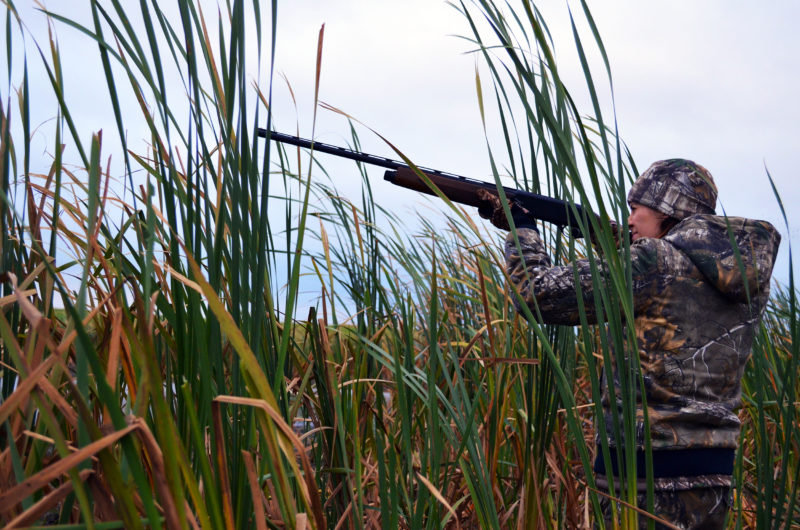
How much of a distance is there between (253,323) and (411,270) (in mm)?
1061

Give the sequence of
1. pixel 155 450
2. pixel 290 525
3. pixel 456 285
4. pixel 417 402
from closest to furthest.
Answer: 1. pixel 155 450
2. pixel 290 525
3. pixel 417 402
4. pixel 456 285

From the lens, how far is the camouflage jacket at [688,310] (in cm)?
218

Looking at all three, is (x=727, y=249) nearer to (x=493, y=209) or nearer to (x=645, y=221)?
(x=645, y=221)

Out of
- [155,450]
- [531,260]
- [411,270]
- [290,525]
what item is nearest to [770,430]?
[531,260]

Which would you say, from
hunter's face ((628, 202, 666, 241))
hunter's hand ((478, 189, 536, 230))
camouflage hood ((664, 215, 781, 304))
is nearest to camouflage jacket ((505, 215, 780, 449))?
camouflage hood ((664, 215, 781, 304))

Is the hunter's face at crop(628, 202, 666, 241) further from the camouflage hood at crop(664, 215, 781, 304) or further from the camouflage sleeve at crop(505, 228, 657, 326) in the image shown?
the camouflage sleeve at crop(505, 228, 657, 326)

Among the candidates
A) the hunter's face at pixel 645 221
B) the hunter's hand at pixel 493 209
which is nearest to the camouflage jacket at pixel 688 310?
the hunter's face at pixel 645 221

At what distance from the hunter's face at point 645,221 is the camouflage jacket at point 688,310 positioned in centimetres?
16

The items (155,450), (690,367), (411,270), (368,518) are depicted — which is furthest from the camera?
(690,367)

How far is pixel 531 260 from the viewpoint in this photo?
7.65 ft

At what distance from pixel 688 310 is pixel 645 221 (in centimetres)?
37

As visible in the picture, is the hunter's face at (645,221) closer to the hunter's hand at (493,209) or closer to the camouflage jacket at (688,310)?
the camouflage jacket at (688,310)

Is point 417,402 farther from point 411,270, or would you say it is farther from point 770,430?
point 770,430

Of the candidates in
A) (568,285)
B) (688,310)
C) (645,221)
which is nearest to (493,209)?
(645,221)
